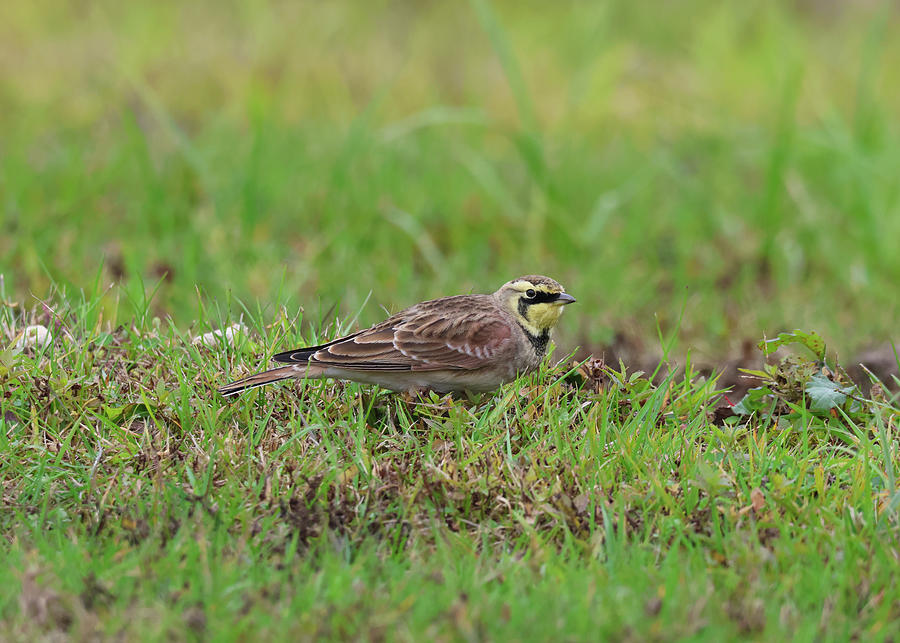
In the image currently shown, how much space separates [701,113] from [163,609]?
9.36 m

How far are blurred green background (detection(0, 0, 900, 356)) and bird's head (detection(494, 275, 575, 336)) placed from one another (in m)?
1.88

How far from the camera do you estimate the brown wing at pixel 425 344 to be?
5082mm

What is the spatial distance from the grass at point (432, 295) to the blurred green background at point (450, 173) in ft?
0.14

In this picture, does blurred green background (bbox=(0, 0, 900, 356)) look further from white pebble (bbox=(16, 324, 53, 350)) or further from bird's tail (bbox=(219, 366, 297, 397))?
bird's tail (bbox=(219, 366, 297, 397))

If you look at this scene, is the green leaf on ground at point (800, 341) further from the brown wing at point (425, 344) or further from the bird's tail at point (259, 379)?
the bird's tail at point (259, 379)

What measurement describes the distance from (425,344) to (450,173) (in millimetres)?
5540

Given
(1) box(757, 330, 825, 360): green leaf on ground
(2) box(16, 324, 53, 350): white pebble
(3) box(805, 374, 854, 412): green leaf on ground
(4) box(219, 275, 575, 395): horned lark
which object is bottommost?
(3) box(805, 374, 854, 412): green leaf on ground

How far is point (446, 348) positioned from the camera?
17.3 feet

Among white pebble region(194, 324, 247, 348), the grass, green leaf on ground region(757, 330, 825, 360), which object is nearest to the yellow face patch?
the grass

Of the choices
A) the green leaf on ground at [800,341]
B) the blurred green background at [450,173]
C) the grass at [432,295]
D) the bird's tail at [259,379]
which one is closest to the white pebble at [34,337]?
the grass at [432,295]

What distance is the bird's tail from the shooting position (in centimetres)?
497

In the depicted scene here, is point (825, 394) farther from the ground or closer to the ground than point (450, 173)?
closer to the ground

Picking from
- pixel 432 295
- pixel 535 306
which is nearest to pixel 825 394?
pixel 535 306

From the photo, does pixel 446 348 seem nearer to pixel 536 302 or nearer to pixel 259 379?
pixel 536 302
